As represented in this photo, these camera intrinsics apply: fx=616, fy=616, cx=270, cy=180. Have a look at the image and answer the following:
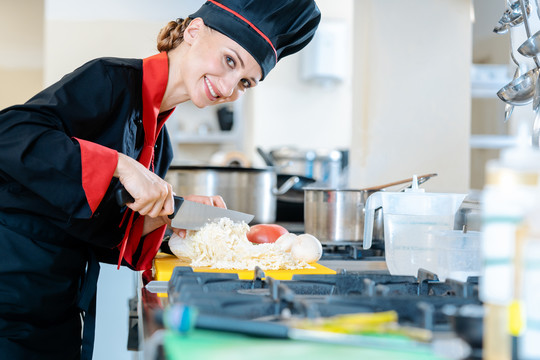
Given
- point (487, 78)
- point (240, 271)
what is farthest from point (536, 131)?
point (487, 78)

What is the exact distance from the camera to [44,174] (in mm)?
1093

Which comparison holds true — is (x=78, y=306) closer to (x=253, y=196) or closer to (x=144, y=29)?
(x=253, y=196)

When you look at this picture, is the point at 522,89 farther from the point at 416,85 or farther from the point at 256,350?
the point at 416,85

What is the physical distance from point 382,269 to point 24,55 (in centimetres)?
416

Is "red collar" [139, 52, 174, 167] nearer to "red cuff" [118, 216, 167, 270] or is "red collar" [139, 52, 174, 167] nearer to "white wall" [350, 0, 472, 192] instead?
"red cuff" [118, 216, 167, 270]

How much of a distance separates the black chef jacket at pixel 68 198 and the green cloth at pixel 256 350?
613 millimetres

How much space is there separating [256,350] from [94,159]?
2.23 feet

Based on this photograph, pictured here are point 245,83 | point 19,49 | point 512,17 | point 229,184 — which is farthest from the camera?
point 19,49

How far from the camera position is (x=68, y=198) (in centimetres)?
111

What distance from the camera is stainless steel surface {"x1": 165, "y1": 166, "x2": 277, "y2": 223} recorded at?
7.22ft

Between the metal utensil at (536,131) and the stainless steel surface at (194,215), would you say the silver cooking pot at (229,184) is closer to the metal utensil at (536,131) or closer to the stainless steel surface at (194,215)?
the stainless steel surface at (194,215)

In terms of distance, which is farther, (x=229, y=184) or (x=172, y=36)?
(x=229, y=184)

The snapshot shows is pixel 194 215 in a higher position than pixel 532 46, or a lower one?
lower

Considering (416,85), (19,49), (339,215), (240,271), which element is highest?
(19,49)
